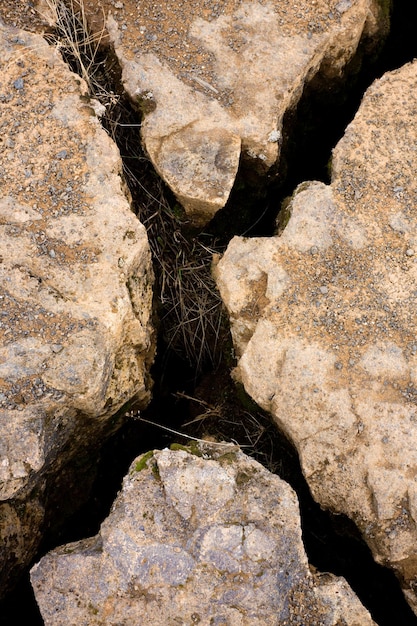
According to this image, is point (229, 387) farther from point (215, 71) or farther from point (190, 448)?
point (215, 71)

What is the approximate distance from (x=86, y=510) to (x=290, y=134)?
177 centimetres

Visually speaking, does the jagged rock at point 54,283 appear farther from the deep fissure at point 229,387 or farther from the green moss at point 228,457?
the green moss at point 228,457

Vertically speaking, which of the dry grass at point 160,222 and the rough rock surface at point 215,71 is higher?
the rough rock surface at point 215,71

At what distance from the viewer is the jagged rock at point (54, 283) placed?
1897 mm

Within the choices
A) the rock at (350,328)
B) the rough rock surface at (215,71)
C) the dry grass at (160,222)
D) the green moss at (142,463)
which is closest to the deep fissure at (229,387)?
the dry grass at (160,222)

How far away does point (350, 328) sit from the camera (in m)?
2.03

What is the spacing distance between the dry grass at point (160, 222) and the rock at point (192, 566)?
2.75 ft

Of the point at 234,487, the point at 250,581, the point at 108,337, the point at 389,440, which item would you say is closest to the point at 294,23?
the point at 108,337

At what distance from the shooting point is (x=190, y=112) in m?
2.17

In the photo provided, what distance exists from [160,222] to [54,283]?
63 cm

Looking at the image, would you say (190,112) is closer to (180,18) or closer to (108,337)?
(180,18)

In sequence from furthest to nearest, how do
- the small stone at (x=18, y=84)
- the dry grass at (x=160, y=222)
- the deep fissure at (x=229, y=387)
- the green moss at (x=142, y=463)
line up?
the deep fissure at (x=229, y=387) < the dry grass at (x=160, y=222) < the small stone at (x=18, y=84) < the green moss at (x=142, y=463)

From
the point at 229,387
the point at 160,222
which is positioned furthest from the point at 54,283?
the point at 229,387

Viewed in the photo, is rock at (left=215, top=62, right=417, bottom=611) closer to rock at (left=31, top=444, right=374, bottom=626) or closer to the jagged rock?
rock at (left=31, top=444, right=374, bottom=626)
